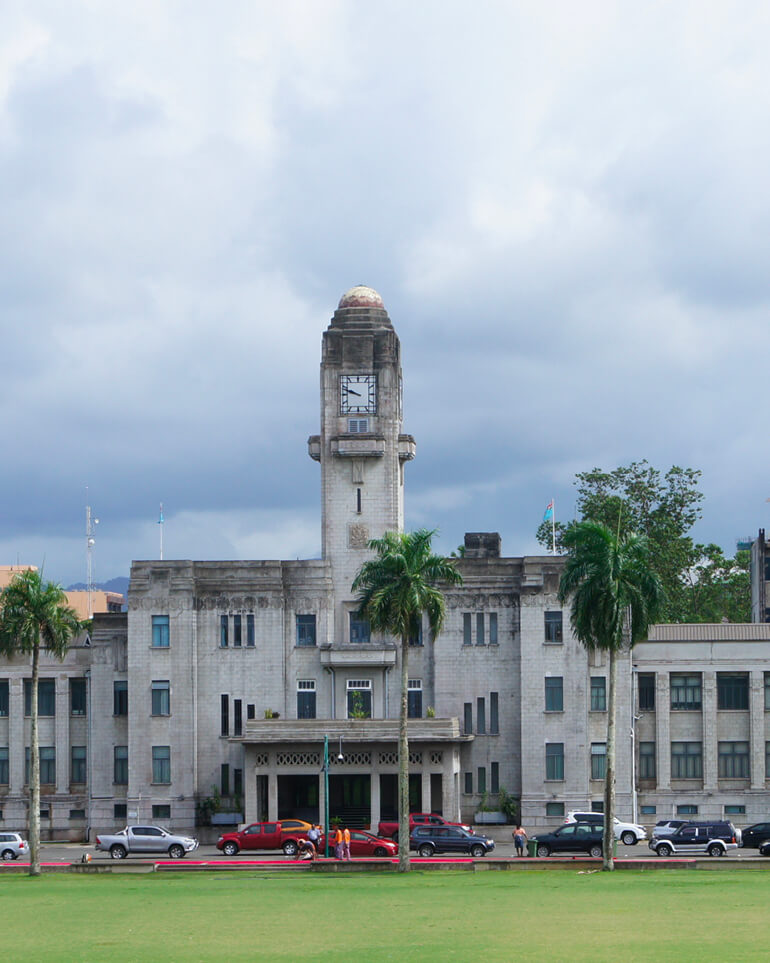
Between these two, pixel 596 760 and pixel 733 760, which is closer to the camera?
pixel 596 760

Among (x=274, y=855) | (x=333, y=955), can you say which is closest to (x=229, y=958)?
(x=333, y=955)

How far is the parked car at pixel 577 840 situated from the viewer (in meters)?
71.8

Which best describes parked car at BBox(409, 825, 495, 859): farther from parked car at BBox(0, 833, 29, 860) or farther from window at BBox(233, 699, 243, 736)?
window at BBox(233, 699, 243, 736)

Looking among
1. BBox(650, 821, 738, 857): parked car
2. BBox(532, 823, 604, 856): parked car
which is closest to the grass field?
BBox(532, 823, 604, 856): parked car

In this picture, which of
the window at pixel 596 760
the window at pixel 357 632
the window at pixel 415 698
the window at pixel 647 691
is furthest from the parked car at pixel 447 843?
the window at pixel 647 691

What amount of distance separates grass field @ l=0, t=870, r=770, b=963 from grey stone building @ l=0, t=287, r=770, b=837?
2819 cm

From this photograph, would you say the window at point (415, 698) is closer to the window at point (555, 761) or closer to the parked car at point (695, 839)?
the window at point (555, 761)

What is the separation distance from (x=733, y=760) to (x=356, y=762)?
21454 mm

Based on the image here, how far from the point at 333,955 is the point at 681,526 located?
8736 cm

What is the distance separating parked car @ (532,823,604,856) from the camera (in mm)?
71750

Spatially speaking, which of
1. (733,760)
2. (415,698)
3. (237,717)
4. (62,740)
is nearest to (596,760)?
(733,760)

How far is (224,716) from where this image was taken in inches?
3617

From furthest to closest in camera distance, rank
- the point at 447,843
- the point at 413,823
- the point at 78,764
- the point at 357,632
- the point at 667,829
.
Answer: the point at 78,764 → the point at 357,632 → the point at 413,823 → the point at 667,829 → the point at 447,843

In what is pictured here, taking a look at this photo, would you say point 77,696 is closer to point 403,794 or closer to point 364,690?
point 364,690
